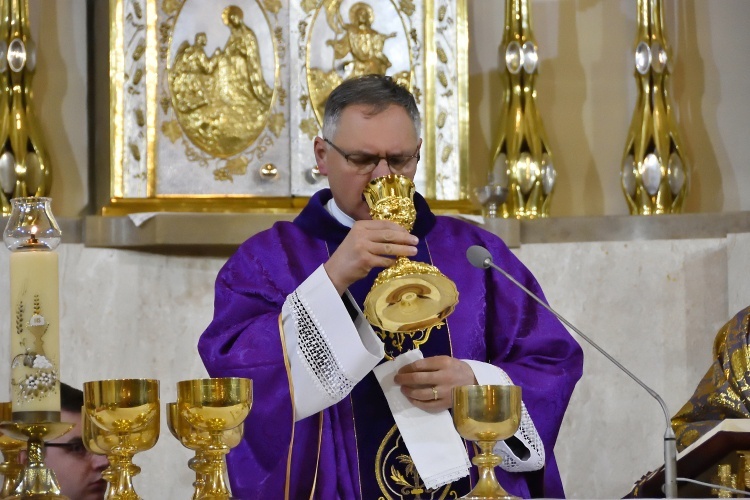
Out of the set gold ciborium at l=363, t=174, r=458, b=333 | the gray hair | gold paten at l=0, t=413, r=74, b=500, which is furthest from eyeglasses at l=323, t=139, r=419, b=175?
gold paten at l=0, t=413, r=74, b=500

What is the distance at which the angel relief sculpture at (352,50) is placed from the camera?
23.5ft

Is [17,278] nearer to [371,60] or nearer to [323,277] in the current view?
[323,277]

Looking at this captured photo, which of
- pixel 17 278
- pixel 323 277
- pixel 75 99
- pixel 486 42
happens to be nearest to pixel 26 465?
pixel 17 278

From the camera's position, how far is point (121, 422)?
2.80 metres

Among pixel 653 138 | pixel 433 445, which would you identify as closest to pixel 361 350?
pixel 433 445

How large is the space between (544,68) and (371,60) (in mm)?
1043

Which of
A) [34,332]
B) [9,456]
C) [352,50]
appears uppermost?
[352,50]

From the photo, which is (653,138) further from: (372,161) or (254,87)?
(372,161)

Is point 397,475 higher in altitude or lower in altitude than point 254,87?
lower

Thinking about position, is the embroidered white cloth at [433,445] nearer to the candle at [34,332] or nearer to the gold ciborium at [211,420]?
the gold ciborium at [211,420]

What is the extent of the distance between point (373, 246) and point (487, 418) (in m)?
0.73

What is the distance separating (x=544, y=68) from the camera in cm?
773

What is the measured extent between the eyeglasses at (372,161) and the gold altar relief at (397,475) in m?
0.75

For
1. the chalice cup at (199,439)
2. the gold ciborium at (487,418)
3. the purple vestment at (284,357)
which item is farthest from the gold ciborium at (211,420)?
the purple vestment at (284,357)
